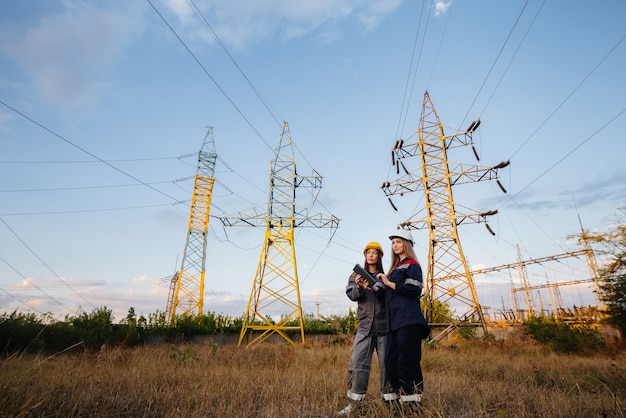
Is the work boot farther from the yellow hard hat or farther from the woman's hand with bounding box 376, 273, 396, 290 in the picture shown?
the yellow hard hat

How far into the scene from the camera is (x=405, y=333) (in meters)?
3.12

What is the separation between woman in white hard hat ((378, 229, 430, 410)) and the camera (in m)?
2.98

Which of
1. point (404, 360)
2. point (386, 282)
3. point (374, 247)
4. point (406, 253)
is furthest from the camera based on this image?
point (374, 247)

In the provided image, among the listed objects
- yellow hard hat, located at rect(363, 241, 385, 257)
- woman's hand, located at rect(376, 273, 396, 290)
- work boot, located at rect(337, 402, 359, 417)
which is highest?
yellow hard hat, located at rect(363, 241, 385, 257)

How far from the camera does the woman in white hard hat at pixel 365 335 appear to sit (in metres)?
3.32

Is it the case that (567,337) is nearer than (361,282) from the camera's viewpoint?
No

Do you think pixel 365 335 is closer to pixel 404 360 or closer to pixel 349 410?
pixel 404 360

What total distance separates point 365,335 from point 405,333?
521mm

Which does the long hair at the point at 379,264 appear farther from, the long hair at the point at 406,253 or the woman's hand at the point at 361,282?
the woman's hand at the point at 361,282

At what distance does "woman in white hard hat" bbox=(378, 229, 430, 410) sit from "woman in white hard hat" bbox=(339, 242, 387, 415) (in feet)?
0.31

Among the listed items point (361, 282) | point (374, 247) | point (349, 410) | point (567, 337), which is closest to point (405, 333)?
point (361, 282)

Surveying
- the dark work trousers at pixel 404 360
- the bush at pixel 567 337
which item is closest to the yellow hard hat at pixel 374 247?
the dark work trousers at pixel 404 360

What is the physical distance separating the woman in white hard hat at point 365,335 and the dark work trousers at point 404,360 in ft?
0.32

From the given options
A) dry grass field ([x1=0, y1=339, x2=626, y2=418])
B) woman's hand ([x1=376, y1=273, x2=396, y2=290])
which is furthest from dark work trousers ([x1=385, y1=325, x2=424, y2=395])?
woman's hand ([x1=376, y1=273, x2=396, y2=290])
